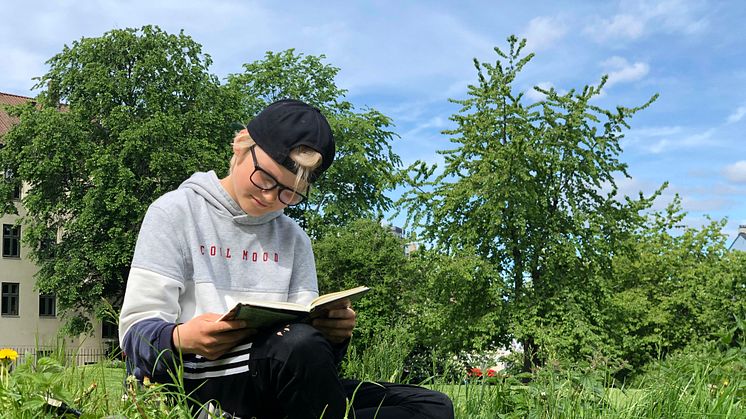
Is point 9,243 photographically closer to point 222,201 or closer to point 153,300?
point 222,201

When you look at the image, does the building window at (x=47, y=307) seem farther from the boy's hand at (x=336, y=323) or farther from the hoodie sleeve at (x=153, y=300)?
the boy's hand at (x=336, y=323)

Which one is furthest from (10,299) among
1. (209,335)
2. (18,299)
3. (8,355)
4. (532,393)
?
(209,335)

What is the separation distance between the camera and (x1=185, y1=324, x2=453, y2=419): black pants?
2.25 meters

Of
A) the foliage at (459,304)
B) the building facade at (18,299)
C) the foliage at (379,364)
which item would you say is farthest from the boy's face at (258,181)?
the building facade at (18,299)

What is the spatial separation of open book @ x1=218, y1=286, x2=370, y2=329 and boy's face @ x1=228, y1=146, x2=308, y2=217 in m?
0.56

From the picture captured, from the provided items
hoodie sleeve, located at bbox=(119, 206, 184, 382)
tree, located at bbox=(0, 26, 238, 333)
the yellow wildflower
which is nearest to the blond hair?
hoodie sleeve, located at bbox=(119, 206, 184, 382)

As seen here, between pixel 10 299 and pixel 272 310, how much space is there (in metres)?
38.6

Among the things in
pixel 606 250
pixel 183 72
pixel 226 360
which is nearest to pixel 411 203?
pixel 606 250

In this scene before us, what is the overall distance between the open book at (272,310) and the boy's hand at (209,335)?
30 mm

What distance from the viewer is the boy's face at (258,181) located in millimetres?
2746

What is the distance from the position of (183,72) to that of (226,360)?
24946mm

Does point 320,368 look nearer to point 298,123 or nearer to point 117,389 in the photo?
point 298,123

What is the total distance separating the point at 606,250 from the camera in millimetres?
13656

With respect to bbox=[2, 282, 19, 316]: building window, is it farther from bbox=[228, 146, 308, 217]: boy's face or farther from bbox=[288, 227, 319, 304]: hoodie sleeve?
bbox=[228, 146, 308, 217]: boy's face
